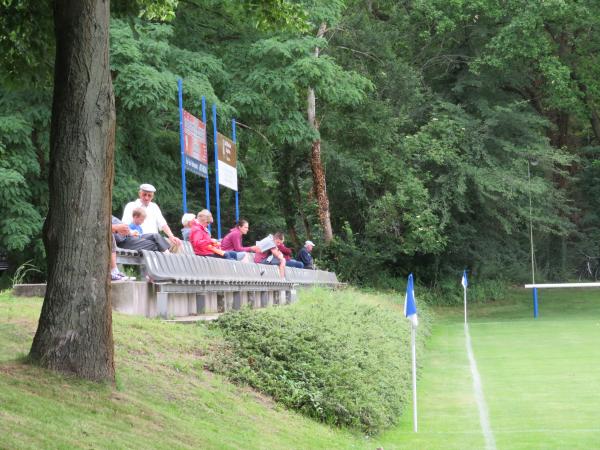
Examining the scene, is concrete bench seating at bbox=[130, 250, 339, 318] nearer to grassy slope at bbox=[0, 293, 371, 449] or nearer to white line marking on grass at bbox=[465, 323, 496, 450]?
grassy slope at bbox=[0, 293, 371, 449]

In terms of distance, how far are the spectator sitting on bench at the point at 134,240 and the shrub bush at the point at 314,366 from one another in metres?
1.51

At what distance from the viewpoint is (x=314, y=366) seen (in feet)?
A: 45.4

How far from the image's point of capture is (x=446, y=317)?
41281mm

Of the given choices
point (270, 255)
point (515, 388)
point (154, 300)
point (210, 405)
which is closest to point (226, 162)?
point (270, 255)

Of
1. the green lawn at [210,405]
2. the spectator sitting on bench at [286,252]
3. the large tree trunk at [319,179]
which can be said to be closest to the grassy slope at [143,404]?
the green lawn at [210,405]

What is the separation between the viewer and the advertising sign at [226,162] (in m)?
23.2

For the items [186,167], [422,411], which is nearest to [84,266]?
[422,411]

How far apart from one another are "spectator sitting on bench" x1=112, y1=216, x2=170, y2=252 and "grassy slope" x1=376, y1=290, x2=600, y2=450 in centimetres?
429

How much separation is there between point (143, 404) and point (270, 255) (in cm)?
1403

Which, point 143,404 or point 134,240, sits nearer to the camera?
point 143,404

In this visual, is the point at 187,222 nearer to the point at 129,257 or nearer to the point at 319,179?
the point at 129,257

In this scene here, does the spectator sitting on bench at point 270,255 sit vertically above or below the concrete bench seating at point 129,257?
above

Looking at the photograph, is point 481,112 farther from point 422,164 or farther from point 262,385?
point 262,385

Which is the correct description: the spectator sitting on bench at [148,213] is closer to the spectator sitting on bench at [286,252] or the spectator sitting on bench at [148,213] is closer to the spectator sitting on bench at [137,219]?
the spectator sitting on bench at [137,219]
